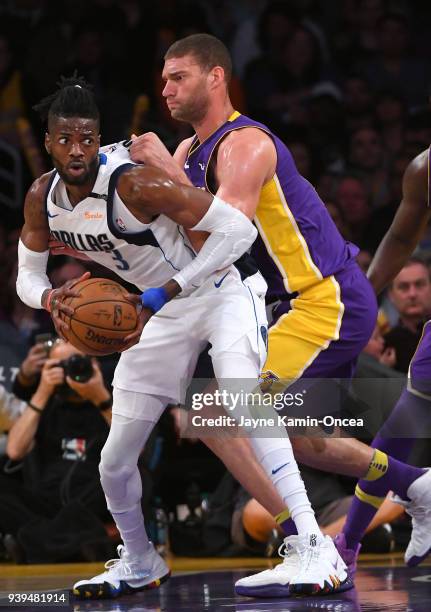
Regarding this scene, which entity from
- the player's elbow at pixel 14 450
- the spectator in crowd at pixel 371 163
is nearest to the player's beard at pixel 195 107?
the player's elbow at pixel 14 450

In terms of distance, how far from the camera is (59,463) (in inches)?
268

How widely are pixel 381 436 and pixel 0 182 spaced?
5276mm

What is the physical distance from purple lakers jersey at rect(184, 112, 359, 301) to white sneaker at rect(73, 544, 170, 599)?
51.2 inches

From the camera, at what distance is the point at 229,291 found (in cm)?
459

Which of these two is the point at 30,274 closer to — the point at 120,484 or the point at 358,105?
the point at 120,484

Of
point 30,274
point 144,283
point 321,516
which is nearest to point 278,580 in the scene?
point 144,283

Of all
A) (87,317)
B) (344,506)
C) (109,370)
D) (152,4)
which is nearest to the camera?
(87,317)

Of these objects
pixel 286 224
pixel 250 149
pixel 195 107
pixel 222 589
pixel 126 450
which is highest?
pixel 195 107

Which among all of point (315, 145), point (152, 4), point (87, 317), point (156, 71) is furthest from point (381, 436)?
point (152, 4)

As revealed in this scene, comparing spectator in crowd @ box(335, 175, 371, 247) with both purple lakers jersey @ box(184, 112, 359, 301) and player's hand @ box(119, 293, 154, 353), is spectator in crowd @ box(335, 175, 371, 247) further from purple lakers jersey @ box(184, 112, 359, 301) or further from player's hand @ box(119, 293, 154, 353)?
player's hand @ box(119, 293, 154, 353)

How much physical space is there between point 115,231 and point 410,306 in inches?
114

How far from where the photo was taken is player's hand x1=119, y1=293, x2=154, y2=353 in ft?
13.9

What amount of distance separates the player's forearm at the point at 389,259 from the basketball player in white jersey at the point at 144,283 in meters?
0.87

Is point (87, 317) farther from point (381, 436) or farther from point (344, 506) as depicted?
point (344, 506)
